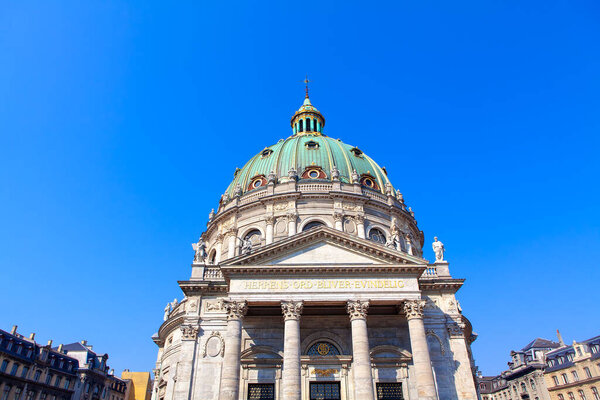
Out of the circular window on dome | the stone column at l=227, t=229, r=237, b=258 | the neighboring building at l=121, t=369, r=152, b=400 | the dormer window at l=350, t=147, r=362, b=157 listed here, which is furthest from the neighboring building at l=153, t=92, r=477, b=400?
the neighboring building at l=121, t=369, r=152, b=400

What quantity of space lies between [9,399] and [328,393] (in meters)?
35.9

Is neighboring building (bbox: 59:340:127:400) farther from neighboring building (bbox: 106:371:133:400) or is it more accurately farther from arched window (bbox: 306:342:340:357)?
arched window (bbox: 306:342:340:357)

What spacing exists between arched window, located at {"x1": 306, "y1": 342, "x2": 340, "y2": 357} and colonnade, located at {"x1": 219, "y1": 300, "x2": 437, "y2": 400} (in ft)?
10.7

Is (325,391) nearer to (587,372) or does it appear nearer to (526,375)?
(587,372)

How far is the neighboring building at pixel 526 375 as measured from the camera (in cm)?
5544

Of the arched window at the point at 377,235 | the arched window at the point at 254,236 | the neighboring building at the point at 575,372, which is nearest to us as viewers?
the arched window at the point at 254,236

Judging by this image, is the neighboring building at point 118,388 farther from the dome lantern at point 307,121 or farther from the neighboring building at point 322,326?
the dome lantern at point 307,121

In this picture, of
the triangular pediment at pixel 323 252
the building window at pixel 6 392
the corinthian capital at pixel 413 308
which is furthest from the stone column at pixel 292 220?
the building window at pixel 6 392

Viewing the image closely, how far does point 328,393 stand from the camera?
82.0ft

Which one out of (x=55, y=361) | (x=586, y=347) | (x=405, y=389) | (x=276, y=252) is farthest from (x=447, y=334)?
(x=55, y=361)

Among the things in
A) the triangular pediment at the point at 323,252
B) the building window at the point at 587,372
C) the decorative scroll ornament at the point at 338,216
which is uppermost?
the decorative scroll ornament at the point at 338,216

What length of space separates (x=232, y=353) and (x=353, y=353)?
6.56 meters

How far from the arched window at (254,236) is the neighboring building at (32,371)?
2782 cm

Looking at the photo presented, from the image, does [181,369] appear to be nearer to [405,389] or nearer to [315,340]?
[315,340]
